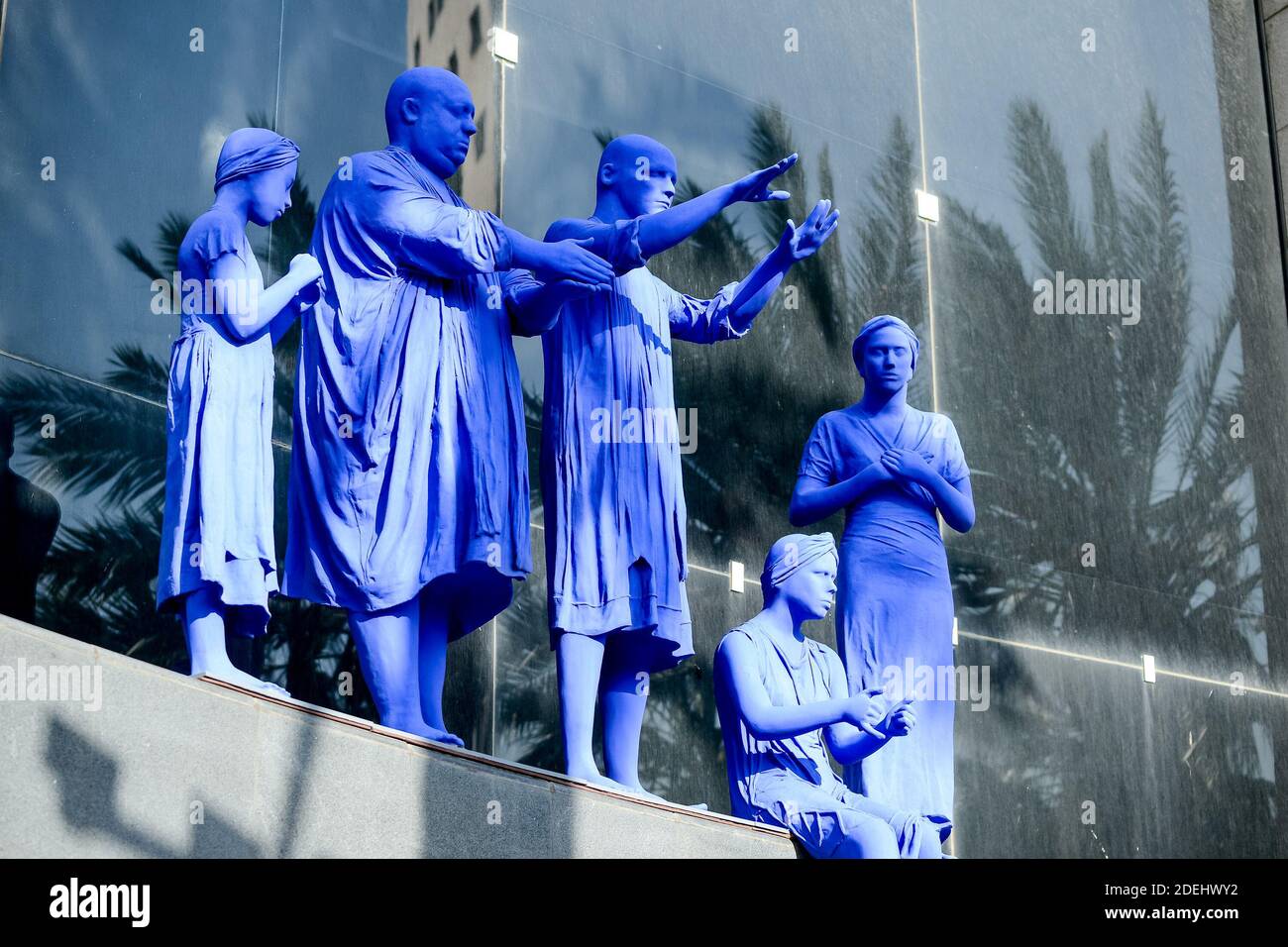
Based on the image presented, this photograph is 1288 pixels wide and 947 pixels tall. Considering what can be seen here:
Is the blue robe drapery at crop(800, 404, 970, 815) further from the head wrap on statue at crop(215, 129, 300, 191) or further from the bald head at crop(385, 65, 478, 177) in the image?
the head wrap on statue at crop(215, 129, 300, 191)

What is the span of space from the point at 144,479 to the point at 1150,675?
6.43m

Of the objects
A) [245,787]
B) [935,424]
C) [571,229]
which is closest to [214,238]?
[571,229]

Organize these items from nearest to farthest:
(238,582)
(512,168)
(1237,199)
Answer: (238,582)
(512,168)
(1237,199)

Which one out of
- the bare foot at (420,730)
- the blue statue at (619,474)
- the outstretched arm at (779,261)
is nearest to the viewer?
the bare foot at (420,730)

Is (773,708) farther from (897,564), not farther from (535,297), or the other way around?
(535,297)

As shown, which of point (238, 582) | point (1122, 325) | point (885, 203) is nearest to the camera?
point (238, 582)

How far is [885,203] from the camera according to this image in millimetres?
12438

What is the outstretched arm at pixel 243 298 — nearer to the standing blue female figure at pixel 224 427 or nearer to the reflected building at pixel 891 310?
the standing blue female figure at pixel 224 427

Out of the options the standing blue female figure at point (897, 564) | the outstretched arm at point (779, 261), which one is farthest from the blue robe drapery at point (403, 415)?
the standing blue female figure at point (897, 564)

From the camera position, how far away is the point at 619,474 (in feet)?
24.7

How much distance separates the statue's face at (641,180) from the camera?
309 inches

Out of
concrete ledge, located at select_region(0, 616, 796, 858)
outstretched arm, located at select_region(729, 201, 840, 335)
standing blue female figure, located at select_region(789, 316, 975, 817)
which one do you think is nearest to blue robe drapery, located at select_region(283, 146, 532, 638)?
concrete ledge, located at select_region(0, 616, 796, 858)
